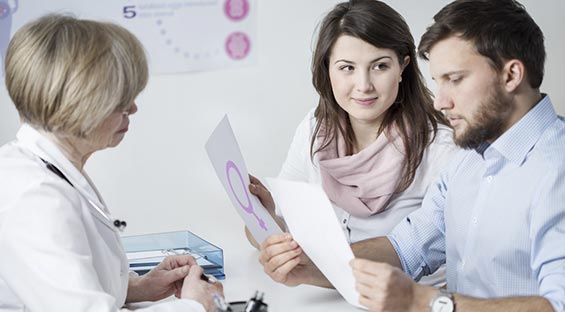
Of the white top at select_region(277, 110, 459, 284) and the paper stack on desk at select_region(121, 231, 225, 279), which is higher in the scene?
the white top at select_region(277, 110, 459, 284)

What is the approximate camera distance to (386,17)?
6.59 feet

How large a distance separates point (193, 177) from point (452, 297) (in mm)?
1649

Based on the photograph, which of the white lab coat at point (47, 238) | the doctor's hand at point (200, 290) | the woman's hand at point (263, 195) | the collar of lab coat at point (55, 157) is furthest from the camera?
the woman's hand at point (263, 195)

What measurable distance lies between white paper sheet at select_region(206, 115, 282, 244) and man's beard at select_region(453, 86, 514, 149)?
456 mm

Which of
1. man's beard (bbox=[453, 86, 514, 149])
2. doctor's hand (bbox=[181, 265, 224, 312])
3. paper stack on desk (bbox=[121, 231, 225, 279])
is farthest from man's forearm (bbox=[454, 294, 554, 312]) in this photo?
paper stack on desk (bbox=[121, 231, 225, 279])

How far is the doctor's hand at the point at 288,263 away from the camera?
1.68 m

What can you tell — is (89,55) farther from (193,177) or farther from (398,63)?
(193,177)

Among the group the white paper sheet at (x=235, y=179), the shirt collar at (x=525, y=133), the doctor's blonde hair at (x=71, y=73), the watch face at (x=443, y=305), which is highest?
the doctor's blonde hair at (x=71, y=73)

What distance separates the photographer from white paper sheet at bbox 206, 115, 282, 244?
169 centimetres

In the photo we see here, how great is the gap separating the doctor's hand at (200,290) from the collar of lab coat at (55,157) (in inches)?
9.0

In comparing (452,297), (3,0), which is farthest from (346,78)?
(3,0)

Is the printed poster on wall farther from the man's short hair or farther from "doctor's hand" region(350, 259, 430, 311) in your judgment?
"doctor's hand" region(350, 259, 430, 311)

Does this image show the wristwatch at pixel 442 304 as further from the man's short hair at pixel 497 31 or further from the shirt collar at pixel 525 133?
the man's short hair at pixel 497 31

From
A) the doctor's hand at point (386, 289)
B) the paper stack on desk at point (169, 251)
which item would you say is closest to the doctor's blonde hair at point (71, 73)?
the doctor's hand at point (386, 289)
